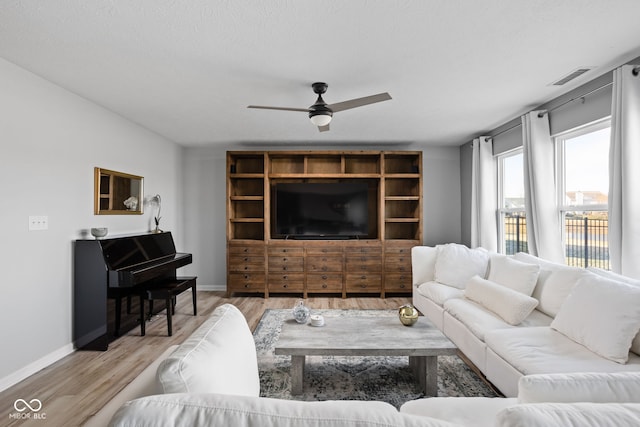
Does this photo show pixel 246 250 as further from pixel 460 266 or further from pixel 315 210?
pixel 460 266

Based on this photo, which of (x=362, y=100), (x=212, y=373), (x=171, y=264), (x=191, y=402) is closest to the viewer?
(x=191, y=402)

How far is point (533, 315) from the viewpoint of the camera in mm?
2688

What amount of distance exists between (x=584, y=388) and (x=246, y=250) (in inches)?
174

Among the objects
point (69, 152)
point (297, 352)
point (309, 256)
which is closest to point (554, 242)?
point (297, 352)

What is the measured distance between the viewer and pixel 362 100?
2574 millimetres

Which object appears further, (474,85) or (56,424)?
(474,85)

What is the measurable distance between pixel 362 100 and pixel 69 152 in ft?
9.07

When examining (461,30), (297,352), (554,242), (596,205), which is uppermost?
(461,30)

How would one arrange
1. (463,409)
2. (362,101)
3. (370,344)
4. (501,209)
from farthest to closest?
(501,209) < (362,101) < (370,344) < (463,409)

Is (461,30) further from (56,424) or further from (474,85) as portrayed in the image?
(56,424)

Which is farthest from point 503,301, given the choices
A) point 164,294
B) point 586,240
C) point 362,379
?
point 164,294

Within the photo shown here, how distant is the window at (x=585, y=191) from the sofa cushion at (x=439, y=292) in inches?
44.6

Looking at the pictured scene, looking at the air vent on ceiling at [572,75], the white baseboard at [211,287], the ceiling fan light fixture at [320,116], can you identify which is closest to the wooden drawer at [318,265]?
the white baseboard at [211,287]

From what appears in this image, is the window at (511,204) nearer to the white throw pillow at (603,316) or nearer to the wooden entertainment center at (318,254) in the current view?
the wooden entertainment center at (318,254)
